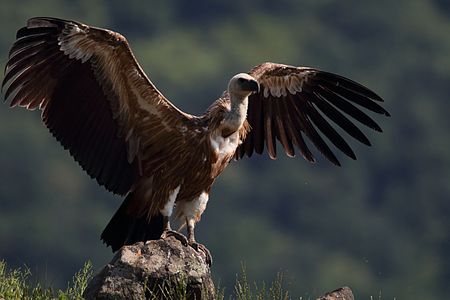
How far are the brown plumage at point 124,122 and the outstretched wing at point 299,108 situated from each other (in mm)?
444

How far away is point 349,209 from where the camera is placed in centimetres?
12319

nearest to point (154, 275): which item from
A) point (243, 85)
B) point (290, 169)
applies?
point (243, 85)

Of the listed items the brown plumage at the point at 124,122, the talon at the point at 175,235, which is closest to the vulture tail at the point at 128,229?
the brown plumage at the point at 124,122

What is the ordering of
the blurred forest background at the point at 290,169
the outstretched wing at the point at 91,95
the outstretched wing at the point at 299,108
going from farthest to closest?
1. the blurred forest background at the point at 290,169
2. the outstretched wing at the point at 299,108
3. the outstretched wing at the point at 91,95

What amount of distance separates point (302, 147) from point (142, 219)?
1938mm

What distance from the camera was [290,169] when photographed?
12550 centimetres

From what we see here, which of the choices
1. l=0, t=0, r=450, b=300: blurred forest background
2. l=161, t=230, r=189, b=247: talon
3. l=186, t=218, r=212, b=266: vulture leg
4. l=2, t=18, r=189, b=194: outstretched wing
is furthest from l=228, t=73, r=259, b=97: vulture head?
l=0, t=0, r=450, b=300: blurred forest background

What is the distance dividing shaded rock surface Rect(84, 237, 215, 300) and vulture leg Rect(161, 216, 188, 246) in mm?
913

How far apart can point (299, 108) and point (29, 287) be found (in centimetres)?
392

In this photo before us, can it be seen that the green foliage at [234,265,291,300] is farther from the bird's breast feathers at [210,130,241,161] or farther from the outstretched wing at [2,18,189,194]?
the outstretched wing at [2,18,189,194]

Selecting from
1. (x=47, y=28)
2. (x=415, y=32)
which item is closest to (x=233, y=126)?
(x=47, y=28)

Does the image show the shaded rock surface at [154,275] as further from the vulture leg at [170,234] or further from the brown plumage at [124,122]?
the brown plumage at [124,122]

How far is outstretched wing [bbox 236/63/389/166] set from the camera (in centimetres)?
1159

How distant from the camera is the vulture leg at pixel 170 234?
10180mm
